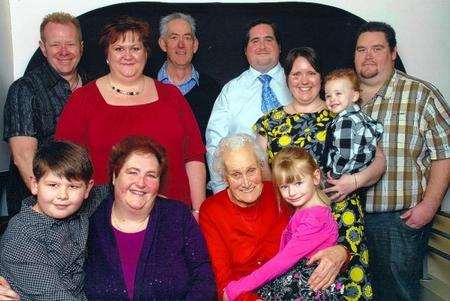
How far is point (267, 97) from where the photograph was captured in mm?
3318

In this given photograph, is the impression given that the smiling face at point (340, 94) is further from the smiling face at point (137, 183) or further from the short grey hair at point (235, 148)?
the smiling face at point (137, 183)

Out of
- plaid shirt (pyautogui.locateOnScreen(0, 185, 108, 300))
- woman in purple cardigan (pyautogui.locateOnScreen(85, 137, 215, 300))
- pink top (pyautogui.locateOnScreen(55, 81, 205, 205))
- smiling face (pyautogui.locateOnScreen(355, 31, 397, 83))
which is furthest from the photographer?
smiling face (pyautogui.locateOnScreen(355, 31, 397, 83))

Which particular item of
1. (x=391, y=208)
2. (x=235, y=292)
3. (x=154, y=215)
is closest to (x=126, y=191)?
(x=154, y=215)

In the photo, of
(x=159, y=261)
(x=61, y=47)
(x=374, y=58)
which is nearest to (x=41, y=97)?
(x=61, y=47)

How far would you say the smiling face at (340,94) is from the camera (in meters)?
2.67

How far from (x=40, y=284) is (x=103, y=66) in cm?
186

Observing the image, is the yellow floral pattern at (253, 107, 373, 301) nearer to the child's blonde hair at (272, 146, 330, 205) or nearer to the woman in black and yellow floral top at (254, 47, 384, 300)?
the woman in black and yellow floral top at (254, 47, 384, 300)

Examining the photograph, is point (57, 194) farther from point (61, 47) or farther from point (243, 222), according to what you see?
point (61, 47)

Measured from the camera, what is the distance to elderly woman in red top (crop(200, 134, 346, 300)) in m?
2.39

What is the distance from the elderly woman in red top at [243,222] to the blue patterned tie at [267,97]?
2.70 feet

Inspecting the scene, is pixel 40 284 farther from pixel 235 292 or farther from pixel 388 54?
pixel 388 54

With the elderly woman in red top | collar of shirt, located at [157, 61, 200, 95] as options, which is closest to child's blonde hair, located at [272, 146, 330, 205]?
the elderly woman in red top

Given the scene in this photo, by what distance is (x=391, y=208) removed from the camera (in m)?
3.05

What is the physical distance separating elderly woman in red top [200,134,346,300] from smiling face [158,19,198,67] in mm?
1129
